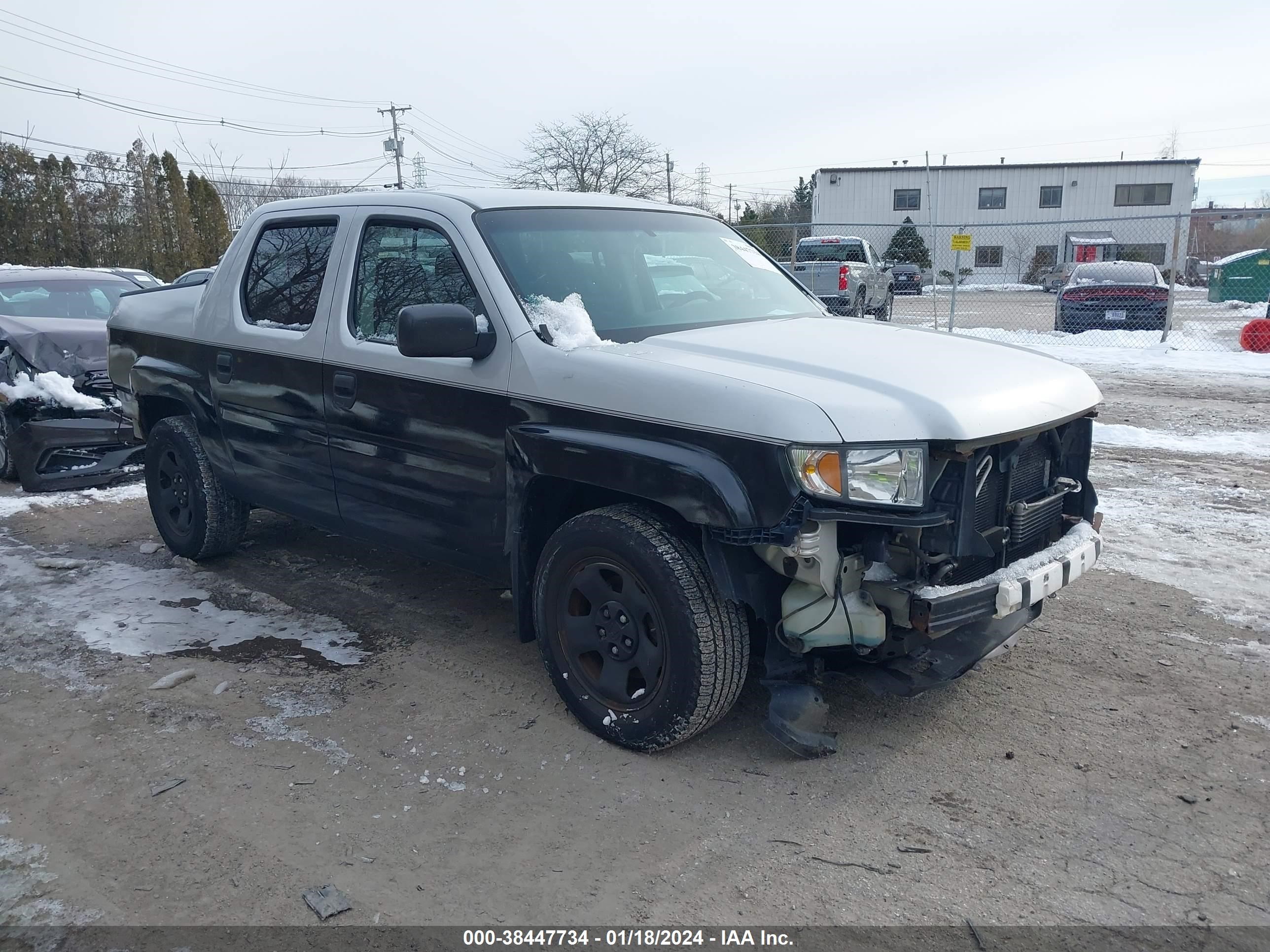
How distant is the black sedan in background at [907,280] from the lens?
33031 mm

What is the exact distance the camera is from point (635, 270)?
410 centimetres

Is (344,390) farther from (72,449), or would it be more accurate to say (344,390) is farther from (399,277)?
(72,449)

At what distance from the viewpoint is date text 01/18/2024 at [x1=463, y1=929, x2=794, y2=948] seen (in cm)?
253

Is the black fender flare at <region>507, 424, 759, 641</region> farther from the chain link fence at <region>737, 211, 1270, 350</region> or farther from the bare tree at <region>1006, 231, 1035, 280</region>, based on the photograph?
the bare tree at <region>1006, 231, 1035, 280</region>

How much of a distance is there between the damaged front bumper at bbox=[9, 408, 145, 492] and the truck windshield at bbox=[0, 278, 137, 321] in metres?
1.27

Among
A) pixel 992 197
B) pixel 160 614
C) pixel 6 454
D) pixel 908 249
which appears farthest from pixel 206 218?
pixel 992 197

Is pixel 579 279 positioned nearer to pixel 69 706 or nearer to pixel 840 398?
pixel 840 398

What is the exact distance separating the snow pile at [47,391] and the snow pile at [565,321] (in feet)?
16.7

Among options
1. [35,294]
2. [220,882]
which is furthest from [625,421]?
[35,294]

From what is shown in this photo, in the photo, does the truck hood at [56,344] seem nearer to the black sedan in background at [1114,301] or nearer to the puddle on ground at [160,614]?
the puddle on ground at [160,614]

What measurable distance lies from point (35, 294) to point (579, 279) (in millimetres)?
6679

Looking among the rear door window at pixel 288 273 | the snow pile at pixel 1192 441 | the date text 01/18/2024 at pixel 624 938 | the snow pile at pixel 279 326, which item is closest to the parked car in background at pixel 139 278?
the rear door window at pixel 288 273

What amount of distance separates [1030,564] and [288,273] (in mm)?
3538

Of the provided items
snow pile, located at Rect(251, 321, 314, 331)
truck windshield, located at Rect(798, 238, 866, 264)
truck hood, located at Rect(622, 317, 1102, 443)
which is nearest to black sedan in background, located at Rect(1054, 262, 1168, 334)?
truck windshield, located at Rect(798, 238, 866, 264)
